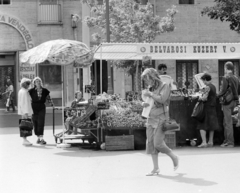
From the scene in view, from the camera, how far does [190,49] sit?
46.2 feet

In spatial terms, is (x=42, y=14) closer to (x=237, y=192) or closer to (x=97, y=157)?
(x=97, y=157)

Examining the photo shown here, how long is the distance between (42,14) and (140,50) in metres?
19.2

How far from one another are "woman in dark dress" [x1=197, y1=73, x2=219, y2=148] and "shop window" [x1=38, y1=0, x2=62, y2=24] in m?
19.9

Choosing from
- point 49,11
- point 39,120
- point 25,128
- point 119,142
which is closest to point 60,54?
point 39,120

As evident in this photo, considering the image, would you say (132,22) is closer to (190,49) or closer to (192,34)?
(192,34)

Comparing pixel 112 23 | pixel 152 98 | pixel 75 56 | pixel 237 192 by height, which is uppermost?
pixel 112 23

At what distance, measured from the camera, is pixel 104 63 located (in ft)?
107

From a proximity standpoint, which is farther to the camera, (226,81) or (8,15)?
(8,15)

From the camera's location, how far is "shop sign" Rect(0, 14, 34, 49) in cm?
3169

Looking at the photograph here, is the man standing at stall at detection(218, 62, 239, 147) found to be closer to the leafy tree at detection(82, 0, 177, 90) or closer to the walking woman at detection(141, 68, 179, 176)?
the walking woman at detection(141, 68, 179, 176)

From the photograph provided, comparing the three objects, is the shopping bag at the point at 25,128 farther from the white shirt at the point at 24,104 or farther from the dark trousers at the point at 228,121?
the dark trousers at the point at 228,121

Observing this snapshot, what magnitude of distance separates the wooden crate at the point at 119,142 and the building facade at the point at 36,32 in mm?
18487

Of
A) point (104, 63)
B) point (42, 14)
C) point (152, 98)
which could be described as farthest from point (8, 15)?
point (152, 98)

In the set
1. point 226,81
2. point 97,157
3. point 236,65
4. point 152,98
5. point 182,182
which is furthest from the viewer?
point 236,65
